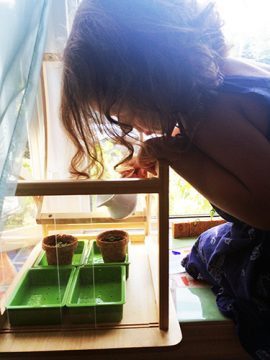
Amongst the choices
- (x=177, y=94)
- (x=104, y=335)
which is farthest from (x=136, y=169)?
(x=104, y=335)

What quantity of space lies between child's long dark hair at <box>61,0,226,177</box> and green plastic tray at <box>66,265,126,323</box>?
0.98ft

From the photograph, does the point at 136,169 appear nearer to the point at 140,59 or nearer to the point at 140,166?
the point at 140,166

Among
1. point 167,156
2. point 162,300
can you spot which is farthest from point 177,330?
point 167,156

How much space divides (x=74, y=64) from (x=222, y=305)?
0.53 m

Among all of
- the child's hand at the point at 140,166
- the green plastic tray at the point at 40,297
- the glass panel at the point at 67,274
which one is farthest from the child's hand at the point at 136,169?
the green plastic tray at the point at 40,297

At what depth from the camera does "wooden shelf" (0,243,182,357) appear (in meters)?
0.56

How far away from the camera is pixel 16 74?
0.50 m

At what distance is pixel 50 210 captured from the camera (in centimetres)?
69

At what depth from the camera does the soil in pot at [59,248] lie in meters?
0.69

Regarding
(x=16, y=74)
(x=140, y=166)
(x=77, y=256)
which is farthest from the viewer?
(x=77, y=256)

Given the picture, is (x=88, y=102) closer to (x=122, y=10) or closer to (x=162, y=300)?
(x=122, y=10)

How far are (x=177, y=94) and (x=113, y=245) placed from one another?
1.06ft

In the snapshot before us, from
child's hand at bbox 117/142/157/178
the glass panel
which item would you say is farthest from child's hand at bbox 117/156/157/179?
the glass panel

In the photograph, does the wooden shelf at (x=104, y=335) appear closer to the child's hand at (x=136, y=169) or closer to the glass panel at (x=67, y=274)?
the glass panel at (x=67, y=274)
